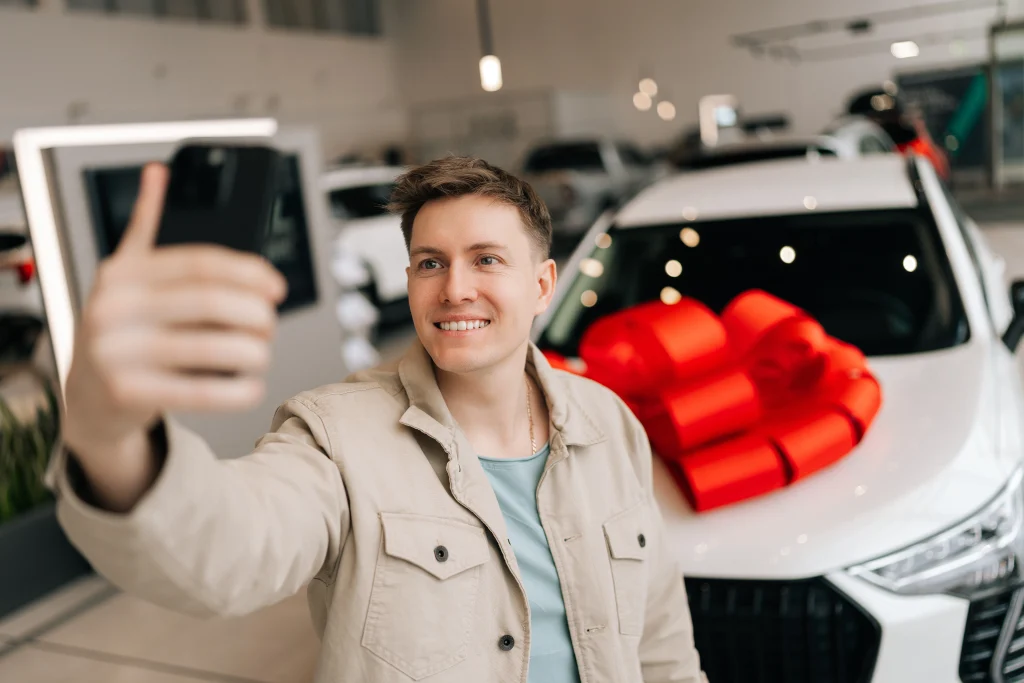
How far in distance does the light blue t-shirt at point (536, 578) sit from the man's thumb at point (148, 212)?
780mm

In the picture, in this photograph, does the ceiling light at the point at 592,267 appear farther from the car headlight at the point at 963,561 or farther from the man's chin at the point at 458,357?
the man's chin at the point at 458,357

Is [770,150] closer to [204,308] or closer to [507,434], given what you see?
[507,434]

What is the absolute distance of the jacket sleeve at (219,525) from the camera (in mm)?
739

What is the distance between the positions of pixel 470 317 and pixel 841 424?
1.15m

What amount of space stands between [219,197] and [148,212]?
53 mm

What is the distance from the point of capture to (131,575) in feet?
2.53

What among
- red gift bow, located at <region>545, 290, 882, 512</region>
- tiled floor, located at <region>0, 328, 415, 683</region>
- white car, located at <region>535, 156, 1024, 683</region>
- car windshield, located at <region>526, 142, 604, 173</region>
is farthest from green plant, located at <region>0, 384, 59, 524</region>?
car windshield, located at <region>526, 142, 604, 173</region>

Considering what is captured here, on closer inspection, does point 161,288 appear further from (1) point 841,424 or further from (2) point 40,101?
(2) point 40,101

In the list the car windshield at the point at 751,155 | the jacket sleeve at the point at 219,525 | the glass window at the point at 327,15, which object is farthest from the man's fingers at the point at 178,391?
the glass window at the point at 327,15

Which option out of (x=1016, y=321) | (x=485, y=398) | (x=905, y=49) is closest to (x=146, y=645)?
(x=485, y=398)

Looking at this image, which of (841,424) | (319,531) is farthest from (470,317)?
(841,424)

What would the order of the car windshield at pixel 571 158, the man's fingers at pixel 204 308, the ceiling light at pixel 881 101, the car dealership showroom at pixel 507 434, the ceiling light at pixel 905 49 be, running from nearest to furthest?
the man's fingers at pixel 204 308, the car dealership showroom at pixel 507 434, the car windshield at pixel 571 158, the ceiling light at pixel 881 101, the ceiling light at pixel 905 49

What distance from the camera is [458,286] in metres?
1.23

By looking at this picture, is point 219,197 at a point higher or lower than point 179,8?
lower
